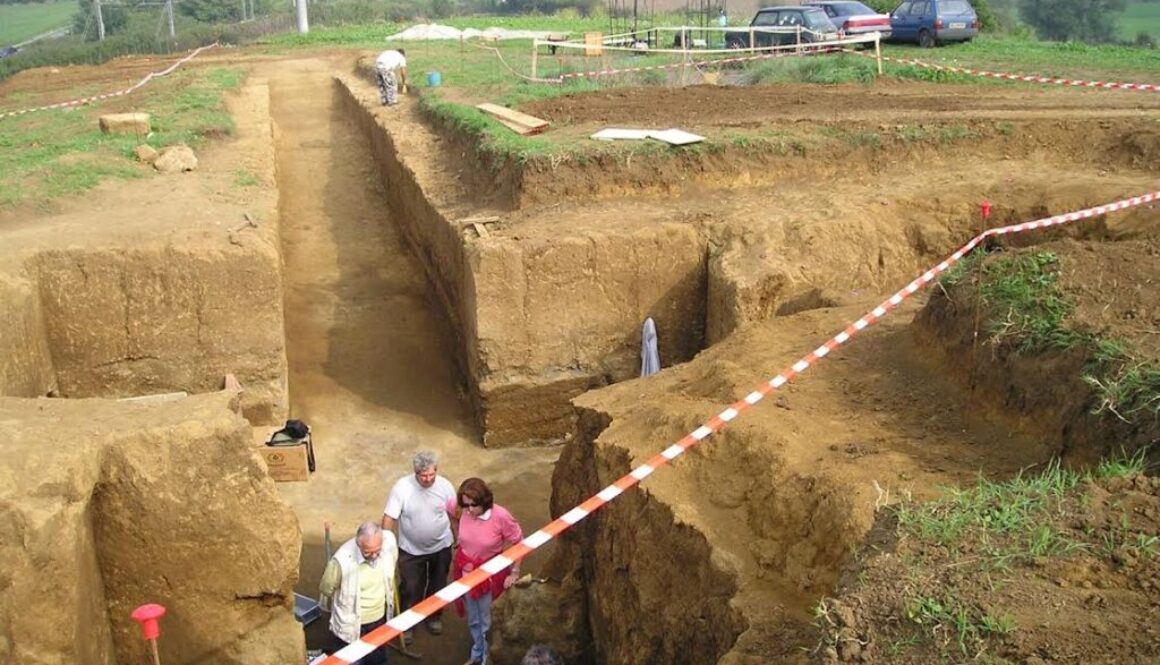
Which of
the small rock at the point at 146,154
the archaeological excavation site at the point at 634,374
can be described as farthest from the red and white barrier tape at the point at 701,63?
the small rock at the point at 146,154

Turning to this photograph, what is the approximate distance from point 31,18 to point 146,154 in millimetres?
47919

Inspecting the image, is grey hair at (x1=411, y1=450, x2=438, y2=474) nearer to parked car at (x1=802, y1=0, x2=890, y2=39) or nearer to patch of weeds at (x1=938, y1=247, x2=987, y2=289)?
patch of weeds at (x1=938, y1=247, x2=987, y2=289)

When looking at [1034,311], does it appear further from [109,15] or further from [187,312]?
[109,15]

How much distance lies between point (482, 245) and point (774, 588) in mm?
6161

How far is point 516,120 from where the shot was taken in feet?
47.5

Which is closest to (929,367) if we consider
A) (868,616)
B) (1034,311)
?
(1034,311)

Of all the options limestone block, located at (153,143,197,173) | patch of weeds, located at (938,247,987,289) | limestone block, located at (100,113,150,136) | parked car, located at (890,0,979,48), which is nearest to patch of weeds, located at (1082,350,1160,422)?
patch of weeds, located at (938,247,987,289)

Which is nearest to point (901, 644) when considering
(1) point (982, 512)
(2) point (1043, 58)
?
(1) point (982, 512)

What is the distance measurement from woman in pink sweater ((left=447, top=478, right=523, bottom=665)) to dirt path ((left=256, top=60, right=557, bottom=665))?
72 cm

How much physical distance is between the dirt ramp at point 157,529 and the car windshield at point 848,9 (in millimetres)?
21537

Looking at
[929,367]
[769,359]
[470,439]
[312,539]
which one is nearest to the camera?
[929,367]

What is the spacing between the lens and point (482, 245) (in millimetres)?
10773

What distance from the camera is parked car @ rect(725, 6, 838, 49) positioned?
22156mm

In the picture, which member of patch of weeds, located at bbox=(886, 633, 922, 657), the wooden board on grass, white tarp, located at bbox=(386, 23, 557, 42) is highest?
white tarp, located at bbox=(386, 23, 557, 42)
